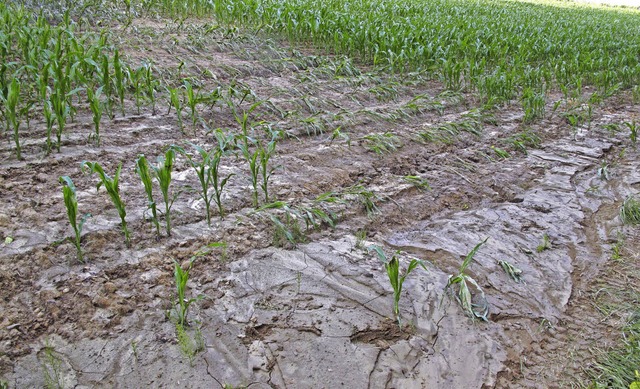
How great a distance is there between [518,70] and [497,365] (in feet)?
17.8

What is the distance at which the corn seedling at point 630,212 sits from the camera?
3305 mm

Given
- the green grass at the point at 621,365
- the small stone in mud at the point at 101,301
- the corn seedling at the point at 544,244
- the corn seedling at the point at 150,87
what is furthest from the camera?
the corn seedling at the point at 150,87

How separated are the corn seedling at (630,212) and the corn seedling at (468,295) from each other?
57.9 inches

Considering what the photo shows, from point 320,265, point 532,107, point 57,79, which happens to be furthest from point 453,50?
point 320,265

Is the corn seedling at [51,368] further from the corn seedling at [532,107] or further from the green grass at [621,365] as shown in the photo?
the corn seedling at [532,107]

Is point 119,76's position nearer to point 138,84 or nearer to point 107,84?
point 107,84

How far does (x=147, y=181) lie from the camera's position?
2.53 metres

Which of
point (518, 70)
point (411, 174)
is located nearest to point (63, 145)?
point (411, 174)

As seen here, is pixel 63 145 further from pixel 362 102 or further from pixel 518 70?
pixel 518 70

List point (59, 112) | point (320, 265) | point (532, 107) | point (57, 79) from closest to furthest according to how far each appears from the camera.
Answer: point (320, 265) → point (59, 112) → point (57, 79) → point (532, 107)

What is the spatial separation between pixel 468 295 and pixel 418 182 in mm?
1244

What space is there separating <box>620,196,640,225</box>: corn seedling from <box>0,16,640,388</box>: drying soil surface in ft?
0.24

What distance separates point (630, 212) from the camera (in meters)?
3.34

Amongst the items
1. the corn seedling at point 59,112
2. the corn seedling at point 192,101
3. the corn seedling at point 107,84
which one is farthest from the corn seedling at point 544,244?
the corn seedling at point 107,84
